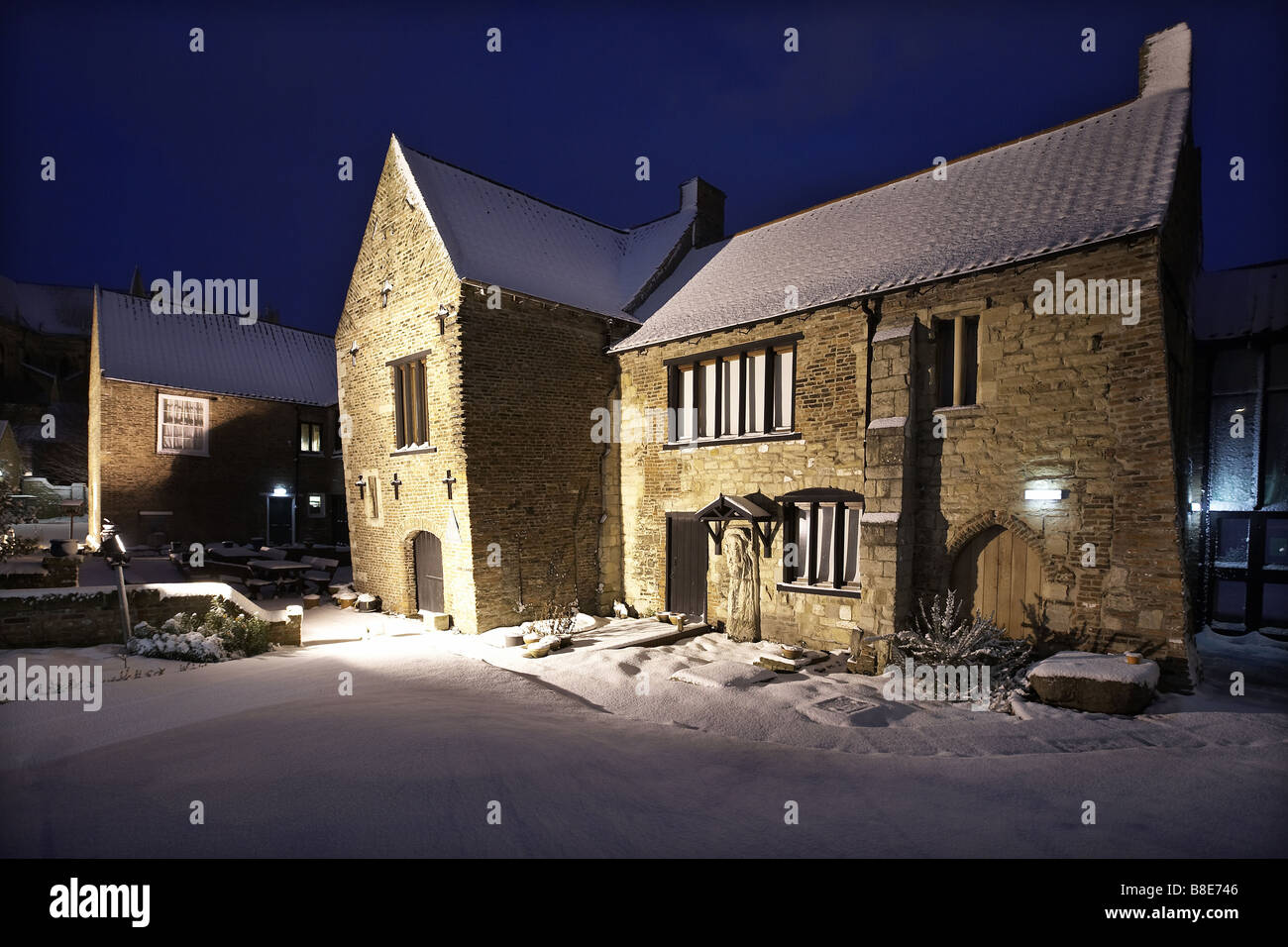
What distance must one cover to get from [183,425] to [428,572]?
15822 mm

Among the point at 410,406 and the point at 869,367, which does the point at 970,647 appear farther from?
the point at 410,406

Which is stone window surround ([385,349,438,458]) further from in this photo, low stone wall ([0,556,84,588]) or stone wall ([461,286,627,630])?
low stone wall ([0,556,84,588])

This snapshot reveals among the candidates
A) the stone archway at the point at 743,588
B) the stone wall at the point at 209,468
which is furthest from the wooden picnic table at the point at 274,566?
the stone archway at the point at 743,588

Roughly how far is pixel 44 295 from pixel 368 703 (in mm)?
53935

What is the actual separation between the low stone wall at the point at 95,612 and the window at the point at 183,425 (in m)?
14.8

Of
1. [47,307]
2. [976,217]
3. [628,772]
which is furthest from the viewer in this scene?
[47,307]

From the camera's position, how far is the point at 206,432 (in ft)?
75.2

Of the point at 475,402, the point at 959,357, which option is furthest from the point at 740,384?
the point at 475,402

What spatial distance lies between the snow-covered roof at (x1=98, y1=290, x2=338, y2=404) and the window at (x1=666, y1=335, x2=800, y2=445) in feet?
66.3

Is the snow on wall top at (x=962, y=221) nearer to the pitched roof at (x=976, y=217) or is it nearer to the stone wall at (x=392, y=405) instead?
the pitched roof at (x=976, y=217)

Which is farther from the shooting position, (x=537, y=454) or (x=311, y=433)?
(x=311, y=433)

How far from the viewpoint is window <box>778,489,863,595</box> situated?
10.3m
